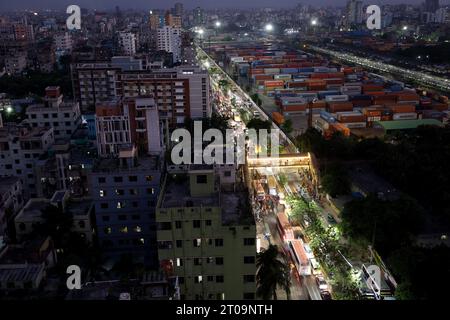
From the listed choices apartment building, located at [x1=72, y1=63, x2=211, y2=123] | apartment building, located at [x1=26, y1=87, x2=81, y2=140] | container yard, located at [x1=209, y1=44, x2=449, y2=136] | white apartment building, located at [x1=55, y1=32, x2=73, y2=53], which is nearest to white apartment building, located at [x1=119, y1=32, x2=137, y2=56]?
white apartment building, located at [x1=55, y1=32, x2=73, y2=53]

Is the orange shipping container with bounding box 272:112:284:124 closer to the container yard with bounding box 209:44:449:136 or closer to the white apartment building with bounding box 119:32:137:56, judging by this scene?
the container yard with bounding box 209:44:449:136

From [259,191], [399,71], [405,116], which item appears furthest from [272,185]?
[399,71]

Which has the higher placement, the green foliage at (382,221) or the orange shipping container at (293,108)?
the orange shipping container at (293,108)

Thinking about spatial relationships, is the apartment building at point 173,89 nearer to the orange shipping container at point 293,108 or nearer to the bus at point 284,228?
the orange shipping container at point 293,108

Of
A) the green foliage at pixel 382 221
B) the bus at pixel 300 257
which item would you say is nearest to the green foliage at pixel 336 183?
the green foliage at pixel 382 221

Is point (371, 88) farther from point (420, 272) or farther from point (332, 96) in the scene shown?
point (420, 272)

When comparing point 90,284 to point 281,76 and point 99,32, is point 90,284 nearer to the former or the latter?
point 281,76

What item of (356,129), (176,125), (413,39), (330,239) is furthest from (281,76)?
(413,39)
